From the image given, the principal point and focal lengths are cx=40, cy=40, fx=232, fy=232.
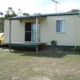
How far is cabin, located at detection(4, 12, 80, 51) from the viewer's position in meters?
19.8

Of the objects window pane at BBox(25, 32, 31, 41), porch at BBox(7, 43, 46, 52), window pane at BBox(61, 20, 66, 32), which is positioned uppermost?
window pane at BBox(61, 20, 66, 32)

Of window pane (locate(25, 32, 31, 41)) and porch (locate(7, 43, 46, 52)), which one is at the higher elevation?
window pane (locate(25, 32, 31, 41))

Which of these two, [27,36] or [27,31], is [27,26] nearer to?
[27,31]

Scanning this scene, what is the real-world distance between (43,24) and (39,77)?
12295 millimetres

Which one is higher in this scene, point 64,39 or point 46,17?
point 46,17

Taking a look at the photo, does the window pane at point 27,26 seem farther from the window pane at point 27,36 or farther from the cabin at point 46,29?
the window pane at point 27,36

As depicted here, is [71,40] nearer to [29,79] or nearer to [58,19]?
[58,19]

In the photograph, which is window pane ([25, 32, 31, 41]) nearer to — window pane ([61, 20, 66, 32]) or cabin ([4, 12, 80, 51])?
cabin ([4, 12, 80, 51])

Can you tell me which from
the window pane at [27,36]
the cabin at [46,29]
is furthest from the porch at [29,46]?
the window pane at [27,36]

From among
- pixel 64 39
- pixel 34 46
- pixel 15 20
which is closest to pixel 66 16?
pixel 64 39

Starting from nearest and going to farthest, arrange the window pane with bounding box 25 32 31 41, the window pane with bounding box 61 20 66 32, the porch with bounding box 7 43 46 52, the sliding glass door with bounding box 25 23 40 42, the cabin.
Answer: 1. the porch with bounding box 7 43 46 52
2. the cabin
3. the window pane with bounding box 61 20 66 32
4. the sliding glass door with bounding box 25 23 40 42
5. the window pane with bounding box 25 32 31 41

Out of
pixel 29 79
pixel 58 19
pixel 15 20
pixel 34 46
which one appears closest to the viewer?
pixel 29 79

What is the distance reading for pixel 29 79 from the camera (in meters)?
8.96

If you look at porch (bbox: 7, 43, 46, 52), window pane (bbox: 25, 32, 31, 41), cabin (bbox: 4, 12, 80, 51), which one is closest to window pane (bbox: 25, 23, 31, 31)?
cabin (bbox: 4, 12, 80, 51)
